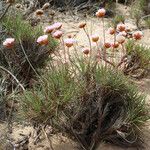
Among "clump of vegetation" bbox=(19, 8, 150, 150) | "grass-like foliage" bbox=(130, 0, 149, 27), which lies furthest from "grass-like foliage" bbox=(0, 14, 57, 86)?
"grass-like foliage" bbox=(130, 0, 149, 27)

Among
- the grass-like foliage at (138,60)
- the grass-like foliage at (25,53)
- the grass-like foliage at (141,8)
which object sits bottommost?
the grass-like foliage at (141,8)

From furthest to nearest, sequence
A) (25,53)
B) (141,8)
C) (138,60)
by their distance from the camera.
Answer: (141,8)
(138,60)
(25,53)

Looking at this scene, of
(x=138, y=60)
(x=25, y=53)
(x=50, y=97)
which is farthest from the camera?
(x=138, y=60)

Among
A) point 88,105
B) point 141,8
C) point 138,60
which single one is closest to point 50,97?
point 88,105

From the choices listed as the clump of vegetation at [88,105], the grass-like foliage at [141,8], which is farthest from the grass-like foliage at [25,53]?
the grass-like foliage at [141,8]

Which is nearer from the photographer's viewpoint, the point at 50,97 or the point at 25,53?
the point at 50,97

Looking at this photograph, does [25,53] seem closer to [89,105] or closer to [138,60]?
[89,105]

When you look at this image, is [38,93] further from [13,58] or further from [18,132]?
[13,58]

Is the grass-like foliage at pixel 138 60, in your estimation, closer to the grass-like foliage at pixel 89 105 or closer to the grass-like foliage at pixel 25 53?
the grass-like foliage at pixel 25 53

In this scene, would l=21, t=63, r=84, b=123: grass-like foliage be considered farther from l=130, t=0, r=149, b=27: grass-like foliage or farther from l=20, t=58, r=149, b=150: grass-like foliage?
l=130, t=0, r=149, b=27: grass-like foliage
